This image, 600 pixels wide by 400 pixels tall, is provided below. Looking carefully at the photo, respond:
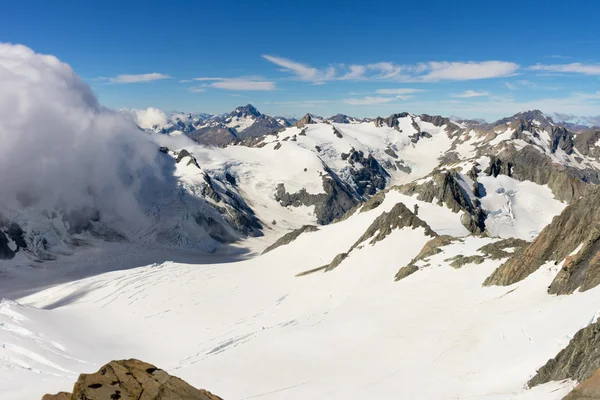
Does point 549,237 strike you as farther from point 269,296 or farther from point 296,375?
point 269,296

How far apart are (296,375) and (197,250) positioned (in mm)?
168695

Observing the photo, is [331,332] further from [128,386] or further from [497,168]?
[497,168]

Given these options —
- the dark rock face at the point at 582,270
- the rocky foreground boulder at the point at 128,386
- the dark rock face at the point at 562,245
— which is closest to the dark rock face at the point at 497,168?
the dark rock face at the point at 562,245

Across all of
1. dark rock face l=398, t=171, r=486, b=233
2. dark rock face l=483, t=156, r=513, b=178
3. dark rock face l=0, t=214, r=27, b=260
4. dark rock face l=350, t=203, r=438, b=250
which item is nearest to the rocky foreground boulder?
dark rock face l=350, t=203, r=438, b=250

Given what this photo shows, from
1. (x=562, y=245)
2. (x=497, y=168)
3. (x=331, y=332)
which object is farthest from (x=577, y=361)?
(x=497, y=168)

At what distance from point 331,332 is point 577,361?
90.6 feet

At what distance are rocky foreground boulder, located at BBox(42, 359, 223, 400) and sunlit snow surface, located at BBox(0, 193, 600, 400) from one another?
15.5 metres

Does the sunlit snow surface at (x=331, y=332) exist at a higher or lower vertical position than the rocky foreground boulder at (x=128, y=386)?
lower

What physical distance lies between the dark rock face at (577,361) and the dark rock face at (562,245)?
1419cm

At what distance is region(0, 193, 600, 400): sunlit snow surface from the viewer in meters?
29.7

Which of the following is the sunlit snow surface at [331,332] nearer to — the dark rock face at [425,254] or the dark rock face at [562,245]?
the dark rock face at [425,254]

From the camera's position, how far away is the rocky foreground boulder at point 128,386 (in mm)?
17422

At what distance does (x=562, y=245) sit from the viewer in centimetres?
4288

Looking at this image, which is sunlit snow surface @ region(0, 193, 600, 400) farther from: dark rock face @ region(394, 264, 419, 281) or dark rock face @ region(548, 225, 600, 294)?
dark rock face @ region(394, 264, 419, 281)
